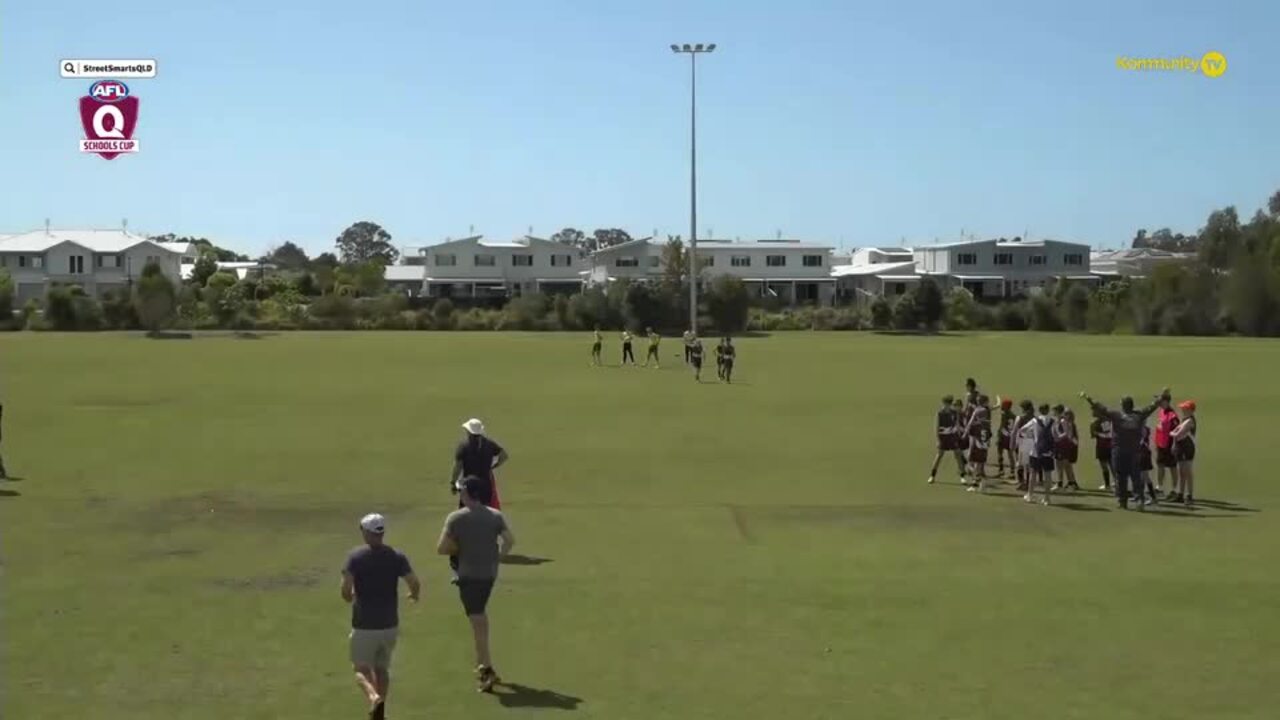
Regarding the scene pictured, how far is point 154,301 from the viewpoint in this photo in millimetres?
90500

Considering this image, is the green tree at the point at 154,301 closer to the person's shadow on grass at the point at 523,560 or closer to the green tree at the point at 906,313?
the green tree at the point at 906,313

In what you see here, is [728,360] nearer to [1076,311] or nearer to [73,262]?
[1076,311]

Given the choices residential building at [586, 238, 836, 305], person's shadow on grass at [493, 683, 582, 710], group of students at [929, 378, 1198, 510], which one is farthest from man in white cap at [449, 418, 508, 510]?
residential building at [586, 238, 836, 305]

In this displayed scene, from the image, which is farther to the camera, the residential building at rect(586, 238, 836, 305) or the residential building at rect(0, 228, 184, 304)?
the residential building at rect(586, 238, 836, 305)

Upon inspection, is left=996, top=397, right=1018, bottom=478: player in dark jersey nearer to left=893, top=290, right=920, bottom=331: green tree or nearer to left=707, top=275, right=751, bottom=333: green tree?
left=707, top=275, right=751, bottom=333: green tree

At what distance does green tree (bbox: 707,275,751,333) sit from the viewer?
9600cm

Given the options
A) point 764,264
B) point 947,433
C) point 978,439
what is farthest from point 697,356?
point 764,264

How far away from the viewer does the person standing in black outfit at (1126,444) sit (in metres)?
19.8

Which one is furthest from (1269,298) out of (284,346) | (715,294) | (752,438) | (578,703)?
(578,703)

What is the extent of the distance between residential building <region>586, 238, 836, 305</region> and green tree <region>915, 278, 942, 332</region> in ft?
117

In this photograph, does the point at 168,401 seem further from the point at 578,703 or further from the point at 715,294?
the point at 715,294

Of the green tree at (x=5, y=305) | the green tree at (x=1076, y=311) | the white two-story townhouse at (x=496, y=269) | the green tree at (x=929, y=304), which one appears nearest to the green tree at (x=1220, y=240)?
the green tree at (x=1076, y=311)

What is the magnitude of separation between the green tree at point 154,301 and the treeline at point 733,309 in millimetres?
98

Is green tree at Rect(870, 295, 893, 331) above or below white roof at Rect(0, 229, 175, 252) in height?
below
